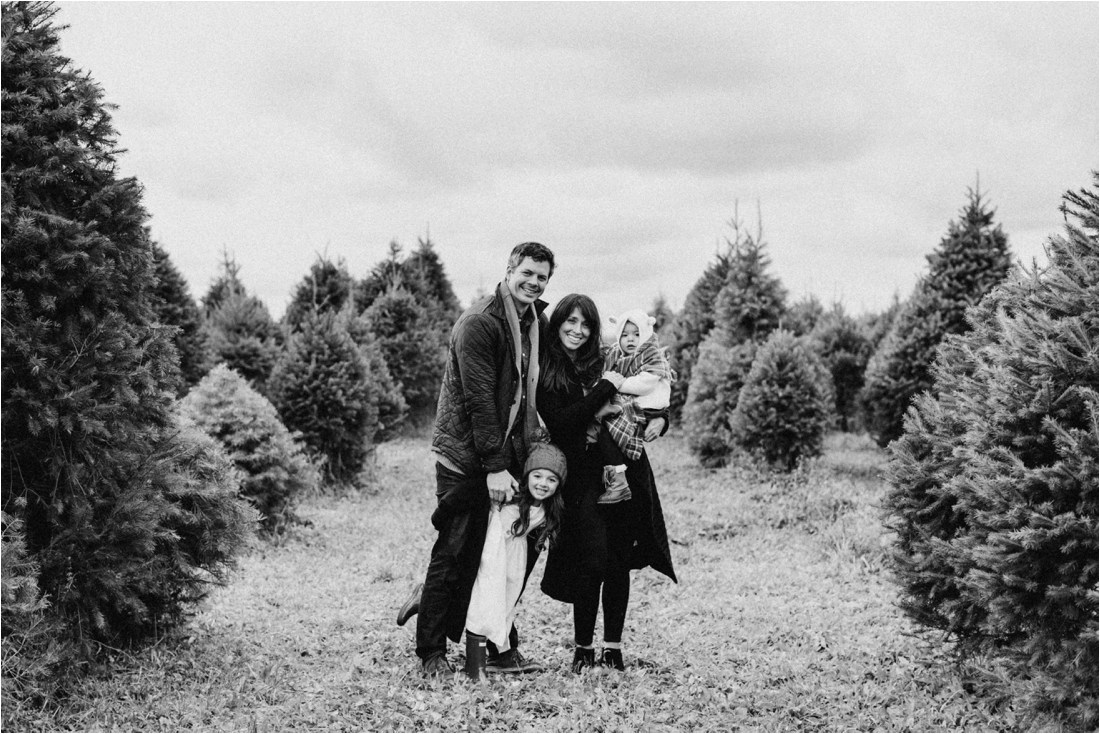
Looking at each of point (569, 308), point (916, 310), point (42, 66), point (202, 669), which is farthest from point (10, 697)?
point (916, 310)

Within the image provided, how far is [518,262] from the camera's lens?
14.3ft

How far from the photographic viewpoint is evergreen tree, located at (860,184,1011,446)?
1030cm

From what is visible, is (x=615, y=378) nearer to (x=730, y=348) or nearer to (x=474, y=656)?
(x=474, y=656)

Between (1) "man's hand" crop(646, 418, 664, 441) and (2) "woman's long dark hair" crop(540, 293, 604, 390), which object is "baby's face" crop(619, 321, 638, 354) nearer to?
(2) "woman's long dark hair" crop(540, 293, 604, 390)

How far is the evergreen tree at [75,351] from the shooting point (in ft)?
12.0

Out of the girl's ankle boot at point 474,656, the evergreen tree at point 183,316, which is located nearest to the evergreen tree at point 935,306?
the girl's ankle boot at point 474,656

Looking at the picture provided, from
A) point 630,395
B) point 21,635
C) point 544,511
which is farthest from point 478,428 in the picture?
point 21,635

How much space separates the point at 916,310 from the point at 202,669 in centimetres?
919

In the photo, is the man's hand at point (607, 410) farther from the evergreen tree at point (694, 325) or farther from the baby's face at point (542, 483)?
Result: the evergreen tree at point (694, 325)

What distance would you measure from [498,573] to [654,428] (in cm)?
111

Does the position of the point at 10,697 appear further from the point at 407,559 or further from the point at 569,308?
the point at 407,559

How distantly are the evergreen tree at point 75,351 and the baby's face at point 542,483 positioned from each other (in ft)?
5.83

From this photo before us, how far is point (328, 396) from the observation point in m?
10.4

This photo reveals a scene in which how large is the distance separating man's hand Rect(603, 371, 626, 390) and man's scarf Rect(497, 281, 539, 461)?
0.36 meters
